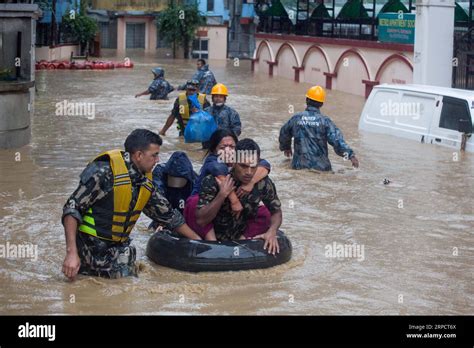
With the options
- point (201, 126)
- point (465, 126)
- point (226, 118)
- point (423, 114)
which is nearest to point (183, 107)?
point (226, 118)

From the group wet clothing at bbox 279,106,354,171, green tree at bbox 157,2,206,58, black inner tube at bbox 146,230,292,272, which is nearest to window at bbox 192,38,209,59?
green tree at bbox 157,2,206,58

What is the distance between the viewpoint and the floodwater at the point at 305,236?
8.39 metres

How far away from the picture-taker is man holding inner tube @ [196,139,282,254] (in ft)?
28.5

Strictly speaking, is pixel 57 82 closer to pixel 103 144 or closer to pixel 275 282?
pixel 103 144

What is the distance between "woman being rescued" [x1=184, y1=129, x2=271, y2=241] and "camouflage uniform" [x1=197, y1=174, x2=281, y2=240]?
0.07 m

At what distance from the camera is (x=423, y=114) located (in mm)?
17703

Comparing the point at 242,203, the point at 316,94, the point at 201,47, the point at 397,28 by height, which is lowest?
the point at 242,203

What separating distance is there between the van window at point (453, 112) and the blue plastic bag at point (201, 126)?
423cm

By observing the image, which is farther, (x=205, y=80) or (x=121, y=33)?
(x=121, y=33)

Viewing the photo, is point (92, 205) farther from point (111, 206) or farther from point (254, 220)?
point (254, 220)

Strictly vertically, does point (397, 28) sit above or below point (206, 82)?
above

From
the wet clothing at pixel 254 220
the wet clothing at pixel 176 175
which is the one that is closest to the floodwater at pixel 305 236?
the wet clothing at pixel 254 220

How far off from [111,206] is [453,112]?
32.4ft

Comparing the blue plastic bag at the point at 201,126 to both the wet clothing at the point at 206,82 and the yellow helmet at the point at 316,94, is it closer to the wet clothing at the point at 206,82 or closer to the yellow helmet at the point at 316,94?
the yellow helmet at the point at 316,94
